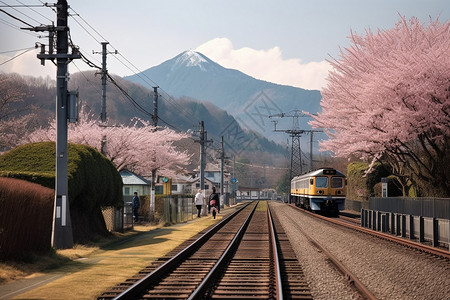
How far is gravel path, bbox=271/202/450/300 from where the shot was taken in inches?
444

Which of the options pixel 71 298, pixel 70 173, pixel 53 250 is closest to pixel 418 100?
pixel 70 173

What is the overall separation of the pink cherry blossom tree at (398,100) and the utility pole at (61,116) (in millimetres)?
17318

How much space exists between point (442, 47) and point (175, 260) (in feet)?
64.2

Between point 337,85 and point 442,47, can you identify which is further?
point 337,85

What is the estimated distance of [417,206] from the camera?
25.2 m

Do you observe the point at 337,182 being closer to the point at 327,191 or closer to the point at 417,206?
the point at 327,191

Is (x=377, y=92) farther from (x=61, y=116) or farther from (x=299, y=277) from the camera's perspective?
(x=299, y=277)

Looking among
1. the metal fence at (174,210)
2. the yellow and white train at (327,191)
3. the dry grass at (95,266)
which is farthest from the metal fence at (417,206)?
the metal fence at (174,210)

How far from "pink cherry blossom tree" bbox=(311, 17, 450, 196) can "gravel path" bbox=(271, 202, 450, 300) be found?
1024cm

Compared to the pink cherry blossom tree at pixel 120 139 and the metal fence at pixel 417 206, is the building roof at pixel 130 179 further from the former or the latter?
the metal fence at pixel 417 206

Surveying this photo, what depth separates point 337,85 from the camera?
38.1m

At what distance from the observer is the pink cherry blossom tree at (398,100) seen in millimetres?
29641

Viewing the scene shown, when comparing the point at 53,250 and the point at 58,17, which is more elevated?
the point at 58,17

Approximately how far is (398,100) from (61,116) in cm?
1875
